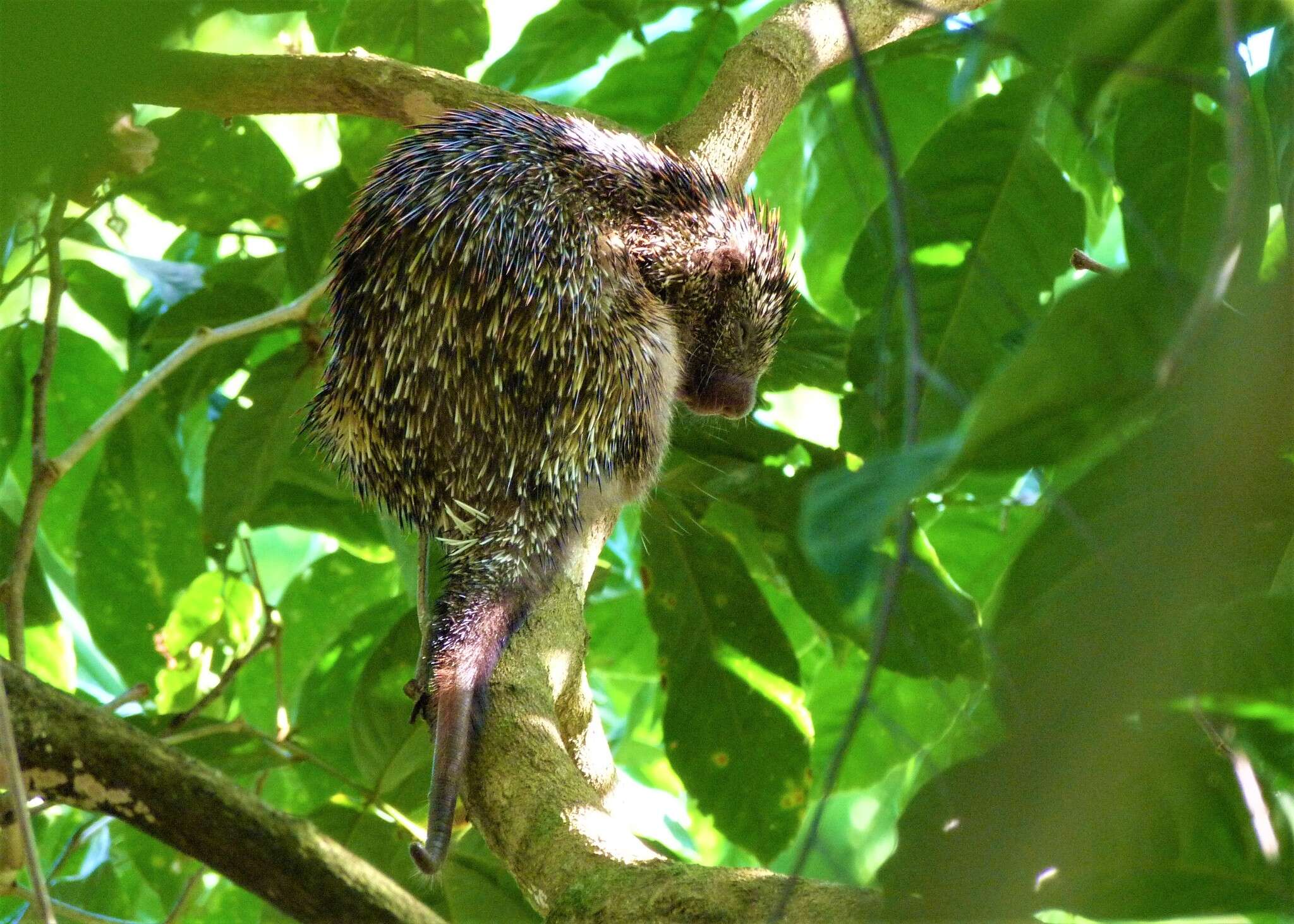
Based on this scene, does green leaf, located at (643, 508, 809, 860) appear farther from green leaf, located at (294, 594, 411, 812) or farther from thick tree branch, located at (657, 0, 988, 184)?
thick tree branch, located at (657, 0, 988, 184)

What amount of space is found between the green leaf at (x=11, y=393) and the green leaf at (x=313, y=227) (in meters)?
0.55

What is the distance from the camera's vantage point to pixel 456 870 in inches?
77.0

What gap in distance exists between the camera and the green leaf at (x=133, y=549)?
226 cm

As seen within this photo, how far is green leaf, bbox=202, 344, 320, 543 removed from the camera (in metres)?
2.24

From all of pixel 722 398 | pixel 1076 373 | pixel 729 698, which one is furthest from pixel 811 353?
pixel 1076 373

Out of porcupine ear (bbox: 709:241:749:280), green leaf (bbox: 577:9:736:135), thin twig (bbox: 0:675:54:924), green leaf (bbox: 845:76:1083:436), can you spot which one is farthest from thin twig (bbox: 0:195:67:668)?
green leaf (bbox: 845:76:1083:436)

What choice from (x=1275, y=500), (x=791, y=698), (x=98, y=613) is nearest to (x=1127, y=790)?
(x=1275, y=500)

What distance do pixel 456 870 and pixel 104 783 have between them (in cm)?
109

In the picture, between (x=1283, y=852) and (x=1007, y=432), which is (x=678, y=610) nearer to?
(x=1283, y=852)

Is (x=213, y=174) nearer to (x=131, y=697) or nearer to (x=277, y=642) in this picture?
(x=277, y=642)

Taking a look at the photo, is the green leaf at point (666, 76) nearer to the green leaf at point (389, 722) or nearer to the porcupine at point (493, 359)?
the porcupine at point (493, 359)

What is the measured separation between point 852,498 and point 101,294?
2.46 metres

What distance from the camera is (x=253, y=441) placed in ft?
7.48

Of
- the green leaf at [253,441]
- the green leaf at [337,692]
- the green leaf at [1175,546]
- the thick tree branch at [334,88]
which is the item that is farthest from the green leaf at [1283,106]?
the green leaf at [337,692]
